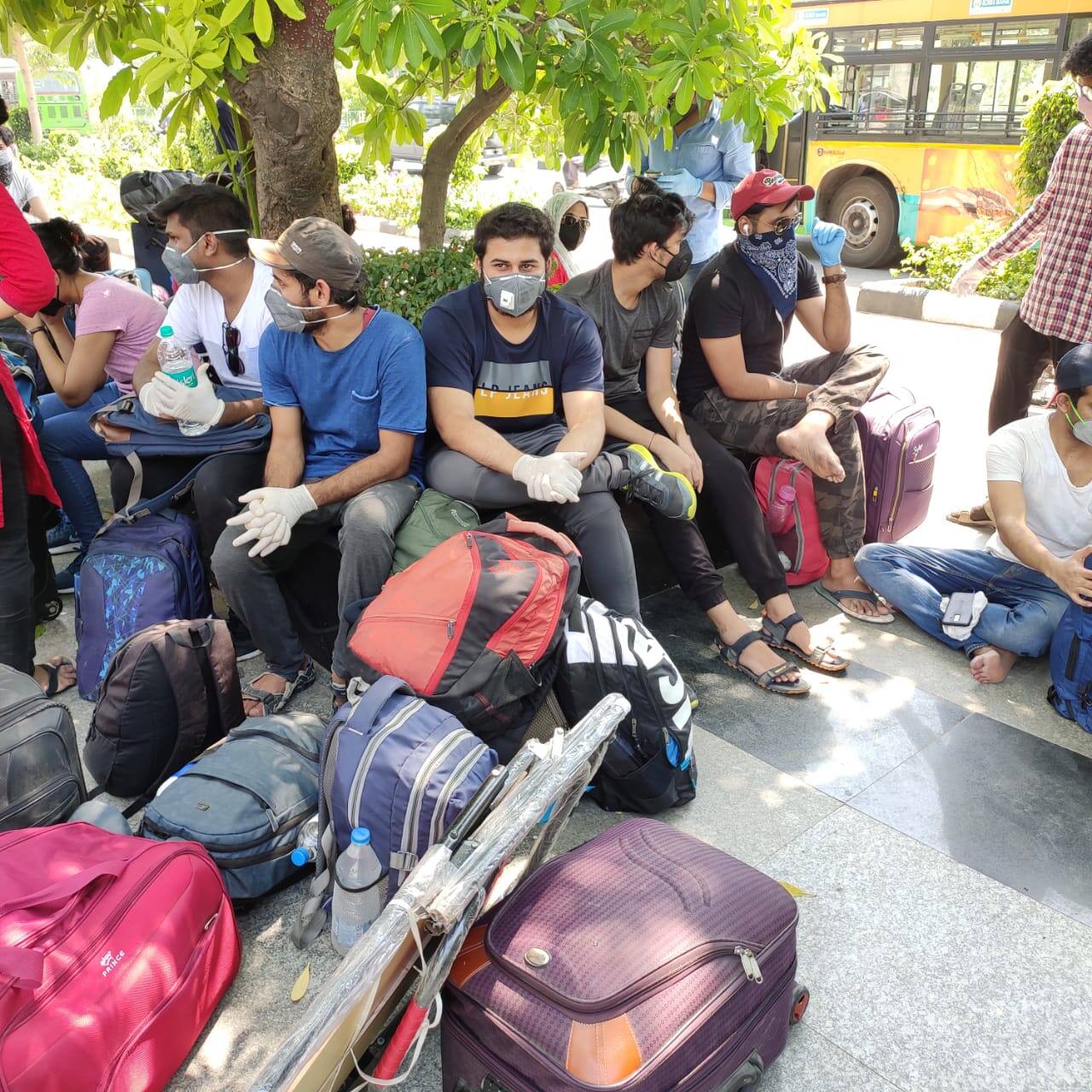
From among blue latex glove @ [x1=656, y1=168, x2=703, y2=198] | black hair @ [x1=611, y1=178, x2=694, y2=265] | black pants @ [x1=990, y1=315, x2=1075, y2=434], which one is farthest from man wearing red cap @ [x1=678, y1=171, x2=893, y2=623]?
blue latex glove @ [x1=656, y1=168, x2=703, y2=198]

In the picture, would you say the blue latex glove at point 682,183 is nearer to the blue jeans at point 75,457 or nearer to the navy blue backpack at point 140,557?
the navy blue backpack at point 140,557

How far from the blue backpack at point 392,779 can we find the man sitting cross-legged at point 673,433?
1452 millimetres

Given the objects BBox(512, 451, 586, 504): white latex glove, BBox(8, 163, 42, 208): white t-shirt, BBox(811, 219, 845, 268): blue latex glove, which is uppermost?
BBox(8, 163, 42, 208): white t-shirt

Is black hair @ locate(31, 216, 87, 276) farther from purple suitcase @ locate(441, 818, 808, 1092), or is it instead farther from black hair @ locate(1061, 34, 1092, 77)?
black hair @ locate(1061, 34, 1092, 77)

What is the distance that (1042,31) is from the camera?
8.96m

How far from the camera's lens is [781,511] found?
394 cm

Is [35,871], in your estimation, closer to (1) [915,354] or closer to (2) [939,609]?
(2) [939,609]

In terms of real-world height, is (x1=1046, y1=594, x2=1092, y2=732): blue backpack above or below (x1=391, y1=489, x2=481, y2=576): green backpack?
below

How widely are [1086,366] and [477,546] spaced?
1.97 m

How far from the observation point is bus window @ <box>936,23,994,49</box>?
30.6ft

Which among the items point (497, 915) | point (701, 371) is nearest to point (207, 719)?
point (497, 915)

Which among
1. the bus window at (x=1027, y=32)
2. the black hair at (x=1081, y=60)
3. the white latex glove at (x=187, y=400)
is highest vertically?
the bus window at (x=1027, y=32)

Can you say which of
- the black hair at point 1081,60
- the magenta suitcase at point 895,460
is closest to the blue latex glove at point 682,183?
the magenta suitcase at point 895,460

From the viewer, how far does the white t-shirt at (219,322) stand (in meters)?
3.68
